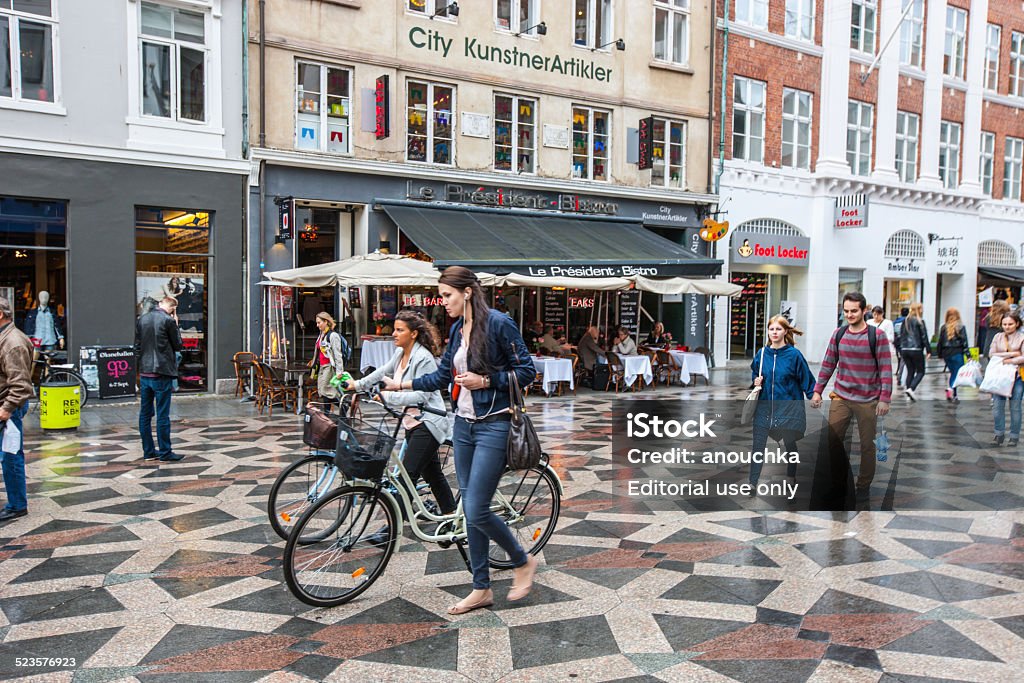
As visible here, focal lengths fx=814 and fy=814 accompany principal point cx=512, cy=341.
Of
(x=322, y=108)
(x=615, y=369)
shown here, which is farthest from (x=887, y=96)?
(x=322, y=108)

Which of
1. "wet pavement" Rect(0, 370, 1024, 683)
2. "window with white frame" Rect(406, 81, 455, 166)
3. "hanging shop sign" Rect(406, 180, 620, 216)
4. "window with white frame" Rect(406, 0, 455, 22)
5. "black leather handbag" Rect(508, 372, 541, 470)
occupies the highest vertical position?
"window with white frame" Rect(406, 0, 455, 22)

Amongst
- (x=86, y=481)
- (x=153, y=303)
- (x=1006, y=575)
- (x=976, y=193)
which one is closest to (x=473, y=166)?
(x=153, y=303)

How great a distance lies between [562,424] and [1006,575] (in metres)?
6.99

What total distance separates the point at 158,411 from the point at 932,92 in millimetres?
25074

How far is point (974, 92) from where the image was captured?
26500mm

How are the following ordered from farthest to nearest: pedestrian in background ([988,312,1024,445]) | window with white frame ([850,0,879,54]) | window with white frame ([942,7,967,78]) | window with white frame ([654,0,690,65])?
1. window with white frame ([942,7,967,78])
2. window with white frame ([850,0,879,54])
3. window with white frame ([654,0,690,65])
4. pedestrian in background ([988,312,1024,445])

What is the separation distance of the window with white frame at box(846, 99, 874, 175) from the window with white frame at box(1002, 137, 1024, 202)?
7.68 meters

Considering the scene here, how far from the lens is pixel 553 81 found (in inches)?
740

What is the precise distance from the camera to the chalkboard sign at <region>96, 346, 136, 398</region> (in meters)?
13.5

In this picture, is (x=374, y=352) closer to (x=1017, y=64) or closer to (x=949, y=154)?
(x=949, y=154)

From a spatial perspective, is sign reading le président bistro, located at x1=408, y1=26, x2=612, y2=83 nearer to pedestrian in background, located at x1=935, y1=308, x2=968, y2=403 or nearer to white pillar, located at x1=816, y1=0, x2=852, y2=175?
white pillar, located at x1=816, y1=0, x2=852, y2=175

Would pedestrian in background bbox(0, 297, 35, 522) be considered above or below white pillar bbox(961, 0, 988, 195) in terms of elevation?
below

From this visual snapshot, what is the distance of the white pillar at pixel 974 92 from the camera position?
1033 inches

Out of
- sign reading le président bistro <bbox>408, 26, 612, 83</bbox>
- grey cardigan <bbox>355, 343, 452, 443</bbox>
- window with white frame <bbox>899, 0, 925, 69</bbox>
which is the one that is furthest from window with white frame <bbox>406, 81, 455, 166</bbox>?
window with white frame <bbox>899, 0, 925, 69</bbox>
